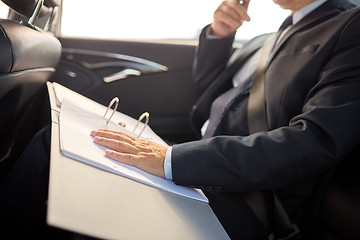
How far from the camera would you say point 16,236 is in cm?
113

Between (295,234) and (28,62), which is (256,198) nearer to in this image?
(295,234)

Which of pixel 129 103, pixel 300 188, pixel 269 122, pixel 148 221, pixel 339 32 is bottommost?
pixel 129 103

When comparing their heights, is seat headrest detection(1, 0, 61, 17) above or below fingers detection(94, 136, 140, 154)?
above

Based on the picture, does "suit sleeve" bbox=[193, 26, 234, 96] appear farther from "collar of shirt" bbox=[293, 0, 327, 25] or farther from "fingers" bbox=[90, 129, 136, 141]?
"fingers" bbox=[90, 129, 136, 141]

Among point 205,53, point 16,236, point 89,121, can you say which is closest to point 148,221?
point 89,121

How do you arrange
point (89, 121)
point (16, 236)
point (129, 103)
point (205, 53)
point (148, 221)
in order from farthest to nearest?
point (129, 103) < point (205, 53) < point (16, 236) < point (89, 121) < point (148, 221)

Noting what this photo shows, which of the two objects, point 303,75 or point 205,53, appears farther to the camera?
point 205,53

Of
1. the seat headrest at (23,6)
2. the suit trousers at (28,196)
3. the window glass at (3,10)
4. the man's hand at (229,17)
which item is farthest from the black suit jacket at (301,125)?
the window glass at (3,10)

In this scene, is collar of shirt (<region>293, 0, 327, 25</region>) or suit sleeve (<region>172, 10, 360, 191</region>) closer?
suit sleeve (<region>172, 10, 360, 191</region>)

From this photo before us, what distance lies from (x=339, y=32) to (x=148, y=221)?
812 mm

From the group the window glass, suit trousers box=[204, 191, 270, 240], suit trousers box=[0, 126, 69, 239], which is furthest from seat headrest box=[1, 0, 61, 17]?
suit trousers box=[204, 191, 270, 240]

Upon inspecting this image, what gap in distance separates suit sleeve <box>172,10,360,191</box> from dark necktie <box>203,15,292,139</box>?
41 cm

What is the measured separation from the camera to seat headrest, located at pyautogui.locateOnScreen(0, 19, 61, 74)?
905 millimetres

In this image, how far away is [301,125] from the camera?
1023 mm
